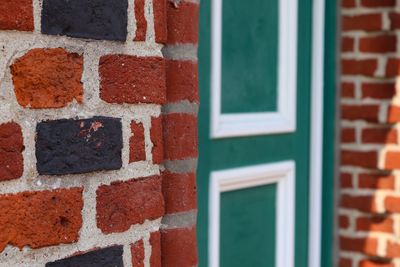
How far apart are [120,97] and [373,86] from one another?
5.10 feet

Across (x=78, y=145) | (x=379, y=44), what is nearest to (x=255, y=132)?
(x=379, y=44)

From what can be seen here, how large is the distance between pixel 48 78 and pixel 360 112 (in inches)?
66.6

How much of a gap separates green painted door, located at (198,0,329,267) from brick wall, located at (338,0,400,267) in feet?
0.68

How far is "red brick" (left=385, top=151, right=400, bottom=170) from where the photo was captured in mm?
2494

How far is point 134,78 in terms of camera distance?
3.95 ft

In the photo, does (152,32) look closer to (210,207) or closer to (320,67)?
(210,207)

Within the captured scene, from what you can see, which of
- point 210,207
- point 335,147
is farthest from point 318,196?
point 210,207

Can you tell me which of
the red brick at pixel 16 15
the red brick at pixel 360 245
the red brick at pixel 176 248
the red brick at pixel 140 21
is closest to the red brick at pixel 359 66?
the red brick at pixel 360 245

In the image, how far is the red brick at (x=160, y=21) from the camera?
1260mm

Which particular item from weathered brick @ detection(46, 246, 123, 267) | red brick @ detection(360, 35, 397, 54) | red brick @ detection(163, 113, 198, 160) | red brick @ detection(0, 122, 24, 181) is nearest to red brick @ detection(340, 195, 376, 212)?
red brick @ detection(360, 35, 397, 54)

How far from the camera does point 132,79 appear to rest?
1.20m

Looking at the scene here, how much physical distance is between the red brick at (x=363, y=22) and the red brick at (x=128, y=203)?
1483 millimetres

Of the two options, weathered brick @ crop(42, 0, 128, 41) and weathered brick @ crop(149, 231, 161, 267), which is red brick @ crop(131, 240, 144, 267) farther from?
weathered brick @ crop(42, 0, 128, 41)

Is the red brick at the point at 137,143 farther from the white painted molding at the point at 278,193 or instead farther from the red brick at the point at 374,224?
the red brick at the point at 374,224
